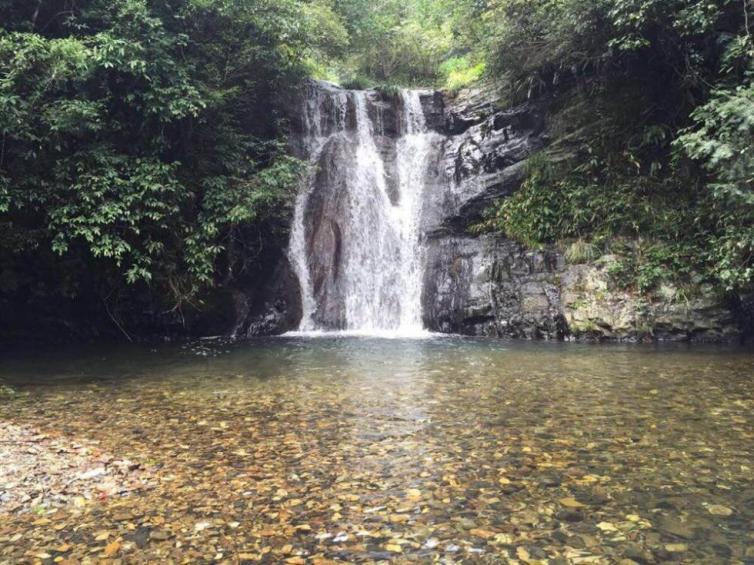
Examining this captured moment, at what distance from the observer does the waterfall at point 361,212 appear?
15.6m

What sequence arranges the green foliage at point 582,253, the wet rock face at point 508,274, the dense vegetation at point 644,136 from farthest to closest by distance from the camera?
the green foliage at point 582,253 → the wet rock face at point 508,274 → the dense vegetation at point 644,136

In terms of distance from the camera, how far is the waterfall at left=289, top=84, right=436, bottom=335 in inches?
615

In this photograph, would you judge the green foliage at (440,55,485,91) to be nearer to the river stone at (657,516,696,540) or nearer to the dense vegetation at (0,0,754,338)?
the dense vegetation at (0,0,754,338)

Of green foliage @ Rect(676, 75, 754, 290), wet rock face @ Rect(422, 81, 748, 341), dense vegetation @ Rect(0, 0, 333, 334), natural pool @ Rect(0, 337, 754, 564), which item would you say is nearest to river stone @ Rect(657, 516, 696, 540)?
natural pool @ Rect(0, 337, 754, 564)

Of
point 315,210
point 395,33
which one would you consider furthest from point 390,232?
point 395,33

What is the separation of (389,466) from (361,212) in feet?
41.3

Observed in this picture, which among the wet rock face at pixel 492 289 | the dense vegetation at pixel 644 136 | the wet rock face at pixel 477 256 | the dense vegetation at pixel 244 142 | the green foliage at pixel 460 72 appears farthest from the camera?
the green foliage at pixel 460 72

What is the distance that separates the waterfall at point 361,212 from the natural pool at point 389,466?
661 cm

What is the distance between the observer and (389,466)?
4.79 meters

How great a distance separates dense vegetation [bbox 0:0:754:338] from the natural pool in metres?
3.59

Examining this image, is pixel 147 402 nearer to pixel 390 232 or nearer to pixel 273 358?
pixel 273 358

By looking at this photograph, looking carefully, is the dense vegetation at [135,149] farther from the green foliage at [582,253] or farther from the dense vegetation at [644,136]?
the green foliage at [582,253]

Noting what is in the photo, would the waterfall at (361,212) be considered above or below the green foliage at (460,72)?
below

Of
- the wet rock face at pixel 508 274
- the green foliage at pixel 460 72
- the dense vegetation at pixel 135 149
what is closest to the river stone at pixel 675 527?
the wet rock face at pixel 508 274
